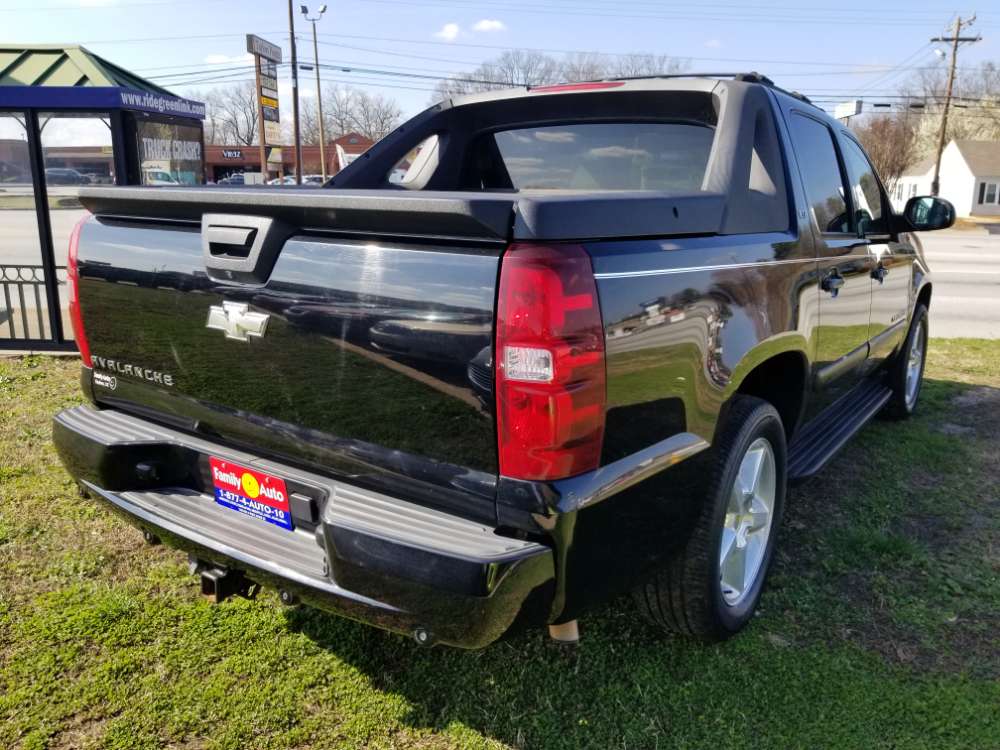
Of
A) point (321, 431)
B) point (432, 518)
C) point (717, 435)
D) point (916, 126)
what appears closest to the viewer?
point (432, 518)

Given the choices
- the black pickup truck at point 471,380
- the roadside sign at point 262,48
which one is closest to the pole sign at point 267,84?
the roadside sign at point 262,48

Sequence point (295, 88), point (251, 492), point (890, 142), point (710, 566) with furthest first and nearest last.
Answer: point (890, 142) → point (295, 88) → point (710, 566) → point (251, 492)

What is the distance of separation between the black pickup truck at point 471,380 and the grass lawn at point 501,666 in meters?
0.27

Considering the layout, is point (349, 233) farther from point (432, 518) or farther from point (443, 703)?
point (443, 703)

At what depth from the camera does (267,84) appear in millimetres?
23469

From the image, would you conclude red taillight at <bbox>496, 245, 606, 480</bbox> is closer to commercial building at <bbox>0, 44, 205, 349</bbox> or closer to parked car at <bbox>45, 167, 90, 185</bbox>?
commercial building at <bbox>0, 44, 205, 349</bbox>

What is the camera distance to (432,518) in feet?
6.86

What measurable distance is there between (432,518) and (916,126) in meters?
84.0

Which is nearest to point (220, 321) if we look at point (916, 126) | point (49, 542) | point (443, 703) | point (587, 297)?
point (587, 297)

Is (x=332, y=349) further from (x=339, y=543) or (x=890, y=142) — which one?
(x=890, y=142)

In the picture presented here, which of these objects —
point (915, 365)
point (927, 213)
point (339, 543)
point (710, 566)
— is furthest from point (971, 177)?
point (339, 543)

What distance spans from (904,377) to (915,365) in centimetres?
52

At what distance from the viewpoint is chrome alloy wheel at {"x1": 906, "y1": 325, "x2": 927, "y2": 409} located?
18.4 feet

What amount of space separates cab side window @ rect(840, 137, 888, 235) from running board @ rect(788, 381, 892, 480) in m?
0.92
